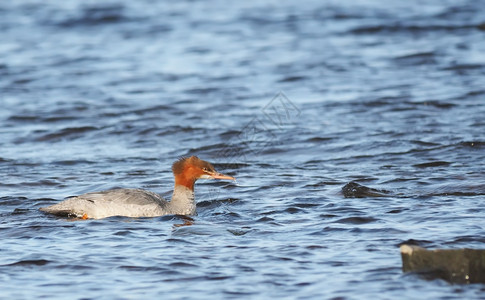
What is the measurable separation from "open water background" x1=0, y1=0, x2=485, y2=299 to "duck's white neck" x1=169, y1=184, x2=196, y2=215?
0.71 ft

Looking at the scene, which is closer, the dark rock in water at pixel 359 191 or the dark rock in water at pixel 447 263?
the dark rock in water at pixel 447 263

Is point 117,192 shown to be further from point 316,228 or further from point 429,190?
point 429,190

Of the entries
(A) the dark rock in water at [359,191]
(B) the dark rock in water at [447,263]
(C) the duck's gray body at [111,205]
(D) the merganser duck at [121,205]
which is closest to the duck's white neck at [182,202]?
(D) the merganser duck at [121,205]

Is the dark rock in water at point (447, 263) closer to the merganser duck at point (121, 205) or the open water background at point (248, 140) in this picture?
the open water background at point (248, 140)

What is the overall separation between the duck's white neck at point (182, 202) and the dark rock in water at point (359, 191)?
2036 millimetres

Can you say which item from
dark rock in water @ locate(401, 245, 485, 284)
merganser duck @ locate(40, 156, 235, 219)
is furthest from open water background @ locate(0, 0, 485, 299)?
merganser duck @ locate(40, 156, 235, 219)

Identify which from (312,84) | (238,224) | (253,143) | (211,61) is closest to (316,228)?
(238,224)

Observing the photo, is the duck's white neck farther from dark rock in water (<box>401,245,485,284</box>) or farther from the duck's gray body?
dark rock in water (<box>401,245,485,284</box>)

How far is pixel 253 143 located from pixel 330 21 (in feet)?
46.2

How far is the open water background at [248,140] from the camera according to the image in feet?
27.0

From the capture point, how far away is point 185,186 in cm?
1111

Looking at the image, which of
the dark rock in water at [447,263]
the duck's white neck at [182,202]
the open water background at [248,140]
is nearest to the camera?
the dark rock in water at [447,263]

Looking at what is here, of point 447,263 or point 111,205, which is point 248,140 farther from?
point 447,263

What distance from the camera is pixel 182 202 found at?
1095 cm
